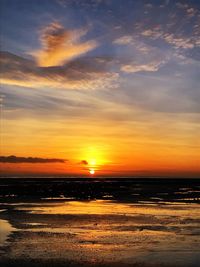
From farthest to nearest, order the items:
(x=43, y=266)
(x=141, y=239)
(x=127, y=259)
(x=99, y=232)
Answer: (x=99, y=232) → (x=141, y=239) → (x=127, y=259) → (x=43, y=266)

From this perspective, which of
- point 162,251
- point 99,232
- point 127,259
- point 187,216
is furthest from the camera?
point 187,216

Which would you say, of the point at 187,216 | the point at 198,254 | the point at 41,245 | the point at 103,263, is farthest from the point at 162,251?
the point at 187,216

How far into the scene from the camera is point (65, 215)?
3244 centimetres

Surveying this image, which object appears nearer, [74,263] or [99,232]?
[74,263]

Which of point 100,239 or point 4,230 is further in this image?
point 4,230

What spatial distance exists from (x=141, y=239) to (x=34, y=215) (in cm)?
1246

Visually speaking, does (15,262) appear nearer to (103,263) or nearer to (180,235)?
(103,263)

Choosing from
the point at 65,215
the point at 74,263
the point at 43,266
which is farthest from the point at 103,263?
the point at 65,215

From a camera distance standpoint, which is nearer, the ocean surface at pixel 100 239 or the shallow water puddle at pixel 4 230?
the ocean surface at pixel 100 239

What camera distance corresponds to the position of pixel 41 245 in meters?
20.0

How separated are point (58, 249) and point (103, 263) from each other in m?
3.11

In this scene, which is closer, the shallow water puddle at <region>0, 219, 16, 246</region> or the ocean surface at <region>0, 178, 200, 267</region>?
the ocean surface at <region>0, 178, 200, 267</region>

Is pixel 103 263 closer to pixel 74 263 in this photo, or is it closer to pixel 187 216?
pixel 74 263

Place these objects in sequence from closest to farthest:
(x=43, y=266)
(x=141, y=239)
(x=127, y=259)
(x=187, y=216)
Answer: (x=43, y=266) → (x=127, y=259) → (x=141, y=239) → (x=187, y=216)
